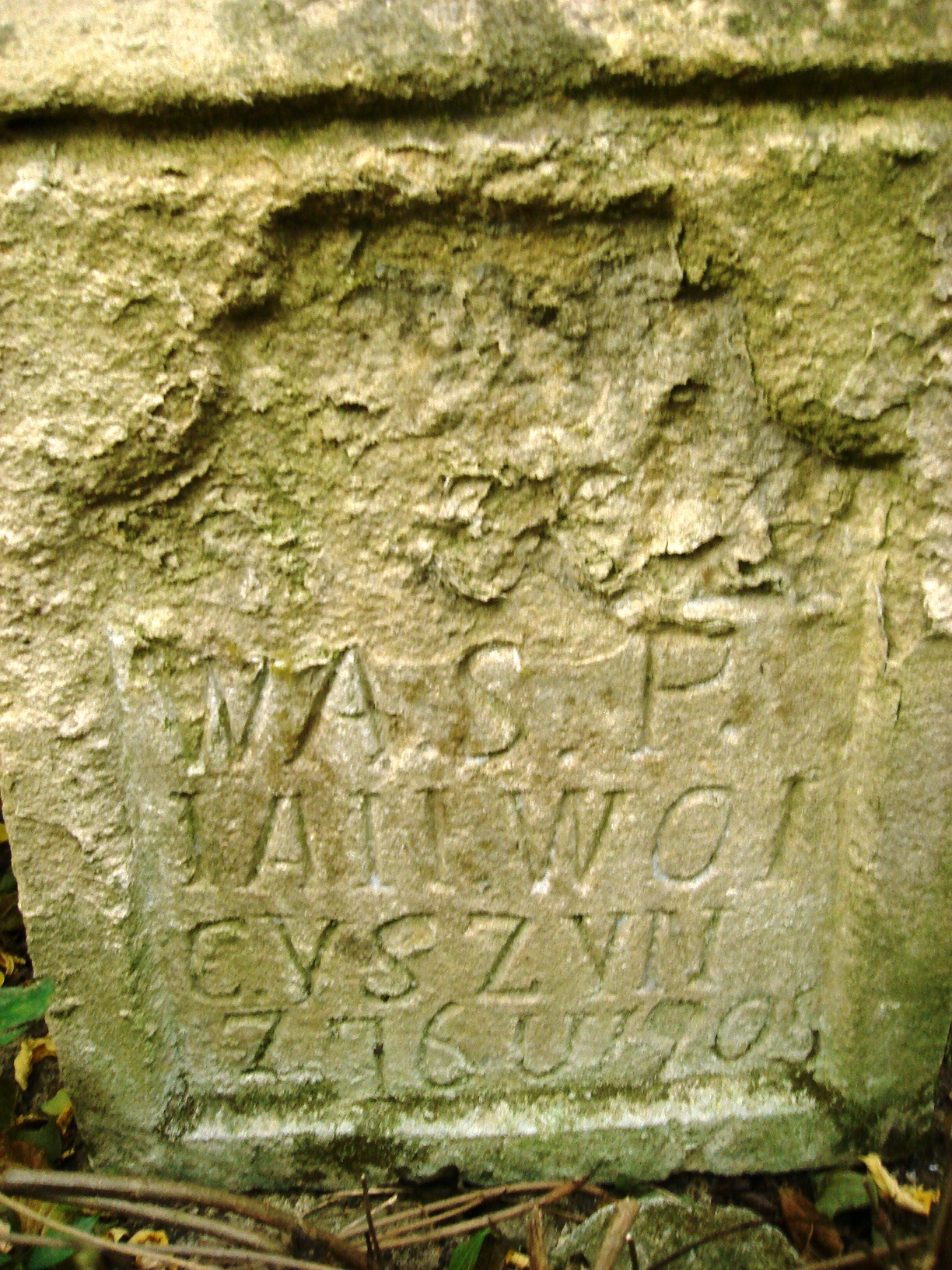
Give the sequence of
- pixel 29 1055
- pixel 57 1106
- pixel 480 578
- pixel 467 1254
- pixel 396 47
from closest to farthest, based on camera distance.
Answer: pixel 396 47 < pixel 480 578 < pixel 467 1254 < pixel 57 1106 < pixel 29 1055

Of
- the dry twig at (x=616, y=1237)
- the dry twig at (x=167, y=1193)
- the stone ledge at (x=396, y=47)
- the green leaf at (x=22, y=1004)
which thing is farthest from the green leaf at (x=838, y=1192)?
the stone ledge at (x=396, y=47)

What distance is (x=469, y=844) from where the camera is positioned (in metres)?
1.24

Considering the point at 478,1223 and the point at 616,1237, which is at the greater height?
the point at 616,1237

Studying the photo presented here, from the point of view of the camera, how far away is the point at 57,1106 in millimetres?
1503

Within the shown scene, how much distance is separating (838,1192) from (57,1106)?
1248 millimetres

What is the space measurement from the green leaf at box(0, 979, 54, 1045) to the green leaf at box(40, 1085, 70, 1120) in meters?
0.39

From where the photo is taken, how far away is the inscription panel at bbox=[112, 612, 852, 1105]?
1160 mm

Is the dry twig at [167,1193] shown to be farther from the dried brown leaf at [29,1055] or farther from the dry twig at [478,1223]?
the dried brown leaf at [29,1055]

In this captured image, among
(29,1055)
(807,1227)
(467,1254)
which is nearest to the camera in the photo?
(467,1254)

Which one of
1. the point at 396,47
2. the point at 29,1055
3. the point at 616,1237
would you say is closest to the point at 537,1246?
the point at 616,1237

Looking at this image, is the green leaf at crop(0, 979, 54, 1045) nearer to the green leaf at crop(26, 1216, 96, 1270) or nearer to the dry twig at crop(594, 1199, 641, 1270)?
the green leaf at crop(26, 1216, 96, 1270)

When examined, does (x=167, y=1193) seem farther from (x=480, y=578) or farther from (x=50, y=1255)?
(x=480, y=578)

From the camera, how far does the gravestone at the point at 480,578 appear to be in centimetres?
92

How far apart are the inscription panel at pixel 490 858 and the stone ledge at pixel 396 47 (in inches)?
23.7
